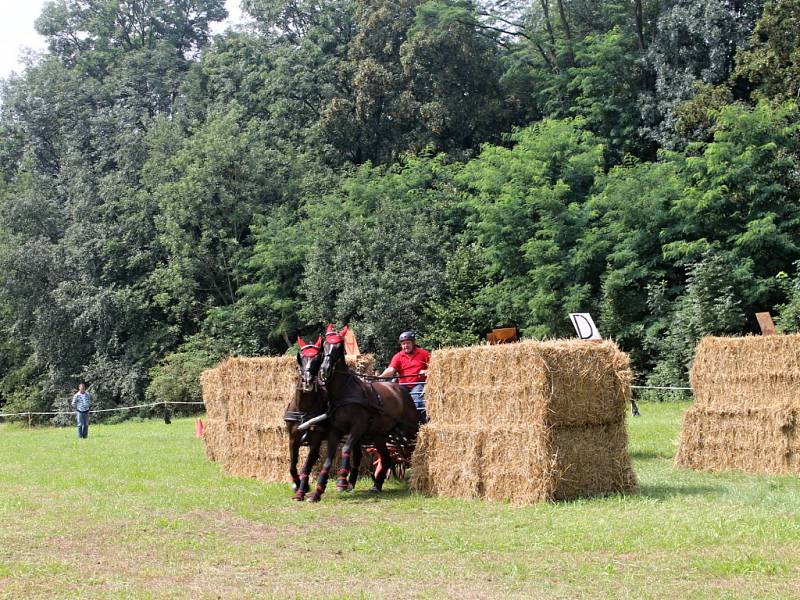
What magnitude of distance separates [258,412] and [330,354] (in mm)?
3392

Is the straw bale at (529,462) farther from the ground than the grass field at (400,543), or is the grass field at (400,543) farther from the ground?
the straw bale at (529,462)

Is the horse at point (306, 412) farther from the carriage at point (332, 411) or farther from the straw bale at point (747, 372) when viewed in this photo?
the straw bale at point (747, 372)

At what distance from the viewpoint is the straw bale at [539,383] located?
12188mm

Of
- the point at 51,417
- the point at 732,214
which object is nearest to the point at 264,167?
the point at 51,417

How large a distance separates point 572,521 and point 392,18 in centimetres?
4040

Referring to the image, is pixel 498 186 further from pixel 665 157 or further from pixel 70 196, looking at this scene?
pixel 70 196

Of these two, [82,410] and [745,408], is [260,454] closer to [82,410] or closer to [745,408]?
[745,408]

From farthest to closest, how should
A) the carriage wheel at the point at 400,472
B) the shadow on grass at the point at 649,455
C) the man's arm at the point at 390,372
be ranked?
the shadow on grass at the point at 649,455 < the carriage wheel at the point at 400,472 < the man's arm at the point at 390,372

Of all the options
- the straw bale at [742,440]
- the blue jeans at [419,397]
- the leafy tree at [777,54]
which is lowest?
the straw bale at [742,440]

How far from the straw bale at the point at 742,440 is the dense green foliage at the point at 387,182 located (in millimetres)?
15086

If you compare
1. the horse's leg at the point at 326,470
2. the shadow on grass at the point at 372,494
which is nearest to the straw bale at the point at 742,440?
the shadow on grass at the point at 372,494

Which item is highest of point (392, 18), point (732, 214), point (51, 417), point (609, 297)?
point (392, 18)

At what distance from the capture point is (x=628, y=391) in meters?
12.8

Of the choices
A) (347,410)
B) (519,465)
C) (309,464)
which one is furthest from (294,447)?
(519,465)
